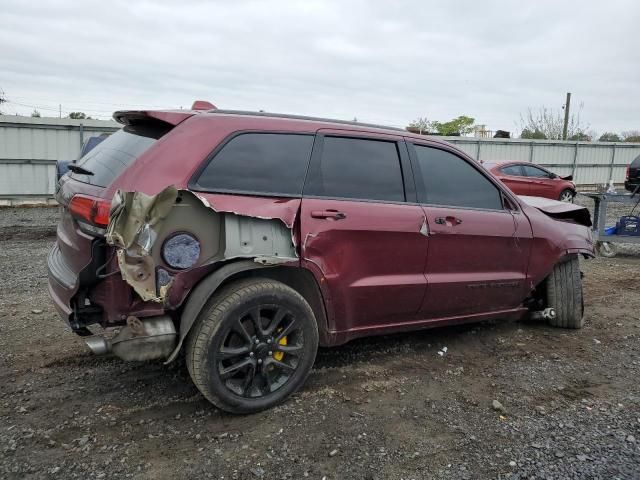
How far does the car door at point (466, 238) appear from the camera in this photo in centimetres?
382

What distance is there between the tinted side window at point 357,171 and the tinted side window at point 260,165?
0.12 meters

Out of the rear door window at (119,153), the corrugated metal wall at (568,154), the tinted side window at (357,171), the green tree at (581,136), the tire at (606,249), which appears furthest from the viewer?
the green tree at (581,136)

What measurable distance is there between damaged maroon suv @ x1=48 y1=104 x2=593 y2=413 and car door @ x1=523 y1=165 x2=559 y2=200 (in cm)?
1262

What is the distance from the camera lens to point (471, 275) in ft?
13.1

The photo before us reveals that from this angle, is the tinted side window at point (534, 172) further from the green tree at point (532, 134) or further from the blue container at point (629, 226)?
the green tree at point (532, 134)

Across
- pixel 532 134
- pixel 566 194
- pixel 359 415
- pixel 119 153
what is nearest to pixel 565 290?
pixel 359 415

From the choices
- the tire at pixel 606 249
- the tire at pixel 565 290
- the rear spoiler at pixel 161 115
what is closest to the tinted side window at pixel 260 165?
the rear spoiler at pixel 161 115

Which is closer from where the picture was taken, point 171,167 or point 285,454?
point 285,454

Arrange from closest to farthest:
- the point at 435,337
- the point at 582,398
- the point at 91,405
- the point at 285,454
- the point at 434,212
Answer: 1. the point at 285,454
2. the point at 91,405
3. the point at 582,398
4. the point at 434,212
5. the point at 435,337

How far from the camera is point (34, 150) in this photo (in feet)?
47.2

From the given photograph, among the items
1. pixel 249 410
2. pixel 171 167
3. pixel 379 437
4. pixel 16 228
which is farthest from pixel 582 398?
pixel 16 228

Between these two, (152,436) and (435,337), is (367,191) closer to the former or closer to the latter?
(435,337)

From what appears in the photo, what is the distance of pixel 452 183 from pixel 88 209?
2613 mm

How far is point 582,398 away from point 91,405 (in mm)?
3258
